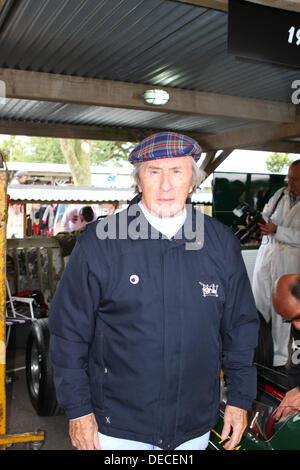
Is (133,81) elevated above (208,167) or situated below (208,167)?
above

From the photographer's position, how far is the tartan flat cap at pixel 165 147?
1.68 meters

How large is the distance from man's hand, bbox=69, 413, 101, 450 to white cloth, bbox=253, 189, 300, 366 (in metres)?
3.16

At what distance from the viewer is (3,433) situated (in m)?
2.76

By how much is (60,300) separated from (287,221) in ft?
10.8

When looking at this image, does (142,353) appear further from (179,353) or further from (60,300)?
(60,300)

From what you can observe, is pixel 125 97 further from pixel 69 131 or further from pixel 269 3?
pixel 69 131

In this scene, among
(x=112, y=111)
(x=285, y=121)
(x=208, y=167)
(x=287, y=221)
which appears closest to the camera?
(x=287, y=221)

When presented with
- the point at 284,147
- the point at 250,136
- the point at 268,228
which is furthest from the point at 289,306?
the point at 284,147

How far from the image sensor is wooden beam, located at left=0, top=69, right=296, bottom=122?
428 cm

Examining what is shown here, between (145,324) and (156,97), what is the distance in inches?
146

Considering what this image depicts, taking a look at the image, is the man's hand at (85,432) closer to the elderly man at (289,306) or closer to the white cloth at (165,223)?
the white cloth at (165,223)

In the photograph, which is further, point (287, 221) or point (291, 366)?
point (287, 221)
